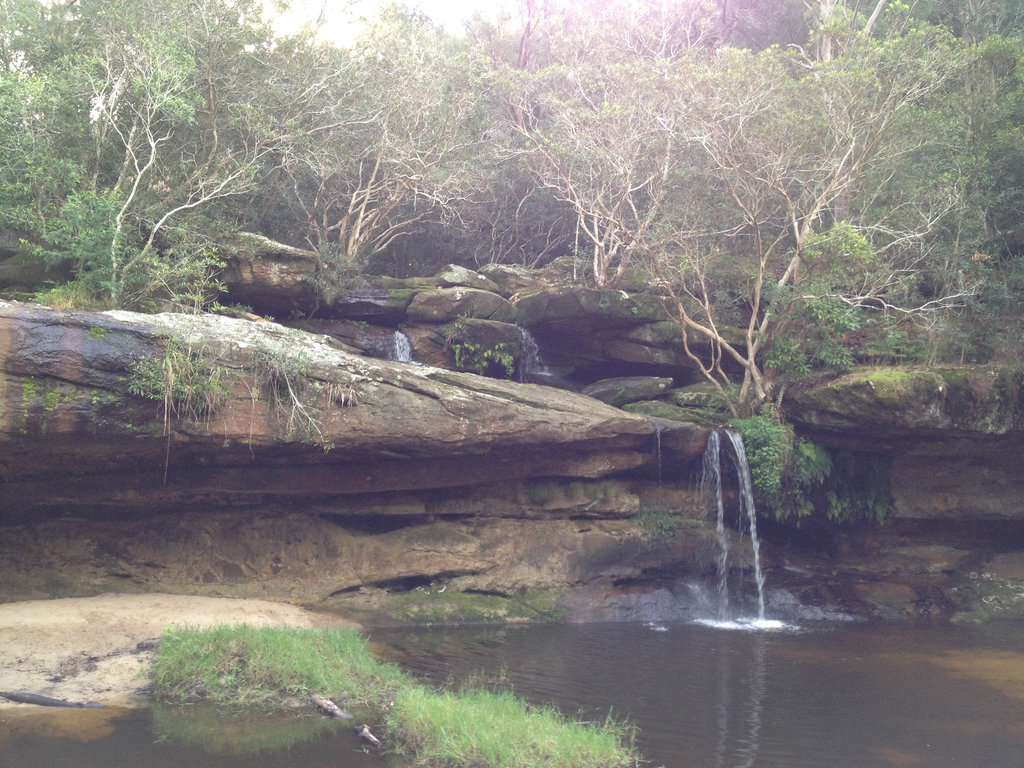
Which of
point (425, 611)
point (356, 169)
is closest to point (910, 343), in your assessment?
point (425, 611)

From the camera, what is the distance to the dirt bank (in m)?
9.52

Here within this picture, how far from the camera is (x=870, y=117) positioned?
17234 mm

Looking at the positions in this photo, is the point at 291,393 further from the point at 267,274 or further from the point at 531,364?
the point at 531,364

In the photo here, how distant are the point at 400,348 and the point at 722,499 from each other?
810cm

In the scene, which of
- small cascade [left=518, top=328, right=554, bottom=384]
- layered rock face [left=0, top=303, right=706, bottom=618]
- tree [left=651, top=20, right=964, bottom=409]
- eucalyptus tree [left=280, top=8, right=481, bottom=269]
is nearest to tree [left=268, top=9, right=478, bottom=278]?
eucalyptus tree [left=280, top=8, right=481, bottom=269]

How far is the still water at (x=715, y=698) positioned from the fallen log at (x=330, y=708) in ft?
0.66

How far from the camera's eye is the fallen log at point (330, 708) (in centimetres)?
887

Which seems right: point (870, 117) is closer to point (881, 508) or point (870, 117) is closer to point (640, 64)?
point (640, 64)

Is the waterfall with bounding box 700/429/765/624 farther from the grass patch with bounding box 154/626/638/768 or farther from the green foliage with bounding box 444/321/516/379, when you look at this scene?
the grass patch with bounding box 154/626/638/768

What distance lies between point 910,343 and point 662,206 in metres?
7.10

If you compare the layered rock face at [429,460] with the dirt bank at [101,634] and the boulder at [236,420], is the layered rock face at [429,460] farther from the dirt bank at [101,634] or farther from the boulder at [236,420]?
the dirt bank at [101,634]

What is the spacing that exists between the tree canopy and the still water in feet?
21.5

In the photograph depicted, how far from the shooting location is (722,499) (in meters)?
17.2

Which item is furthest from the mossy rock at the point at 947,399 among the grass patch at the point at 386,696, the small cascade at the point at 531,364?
the grass patch at the point at 386,696
